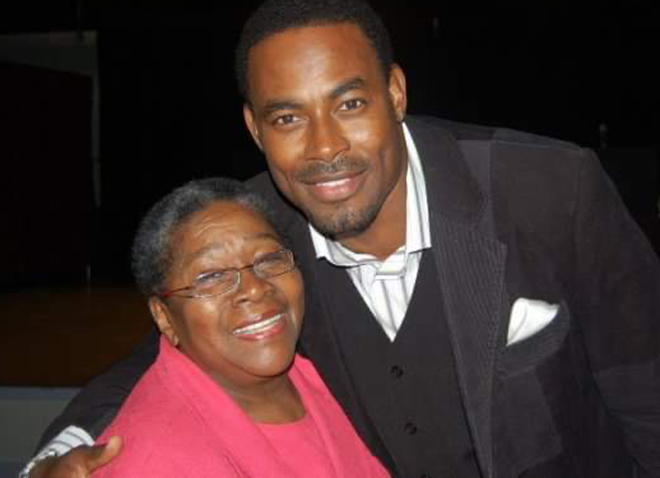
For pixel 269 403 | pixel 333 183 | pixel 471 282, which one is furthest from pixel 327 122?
pixel 269 403

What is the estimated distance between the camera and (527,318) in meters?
1.64

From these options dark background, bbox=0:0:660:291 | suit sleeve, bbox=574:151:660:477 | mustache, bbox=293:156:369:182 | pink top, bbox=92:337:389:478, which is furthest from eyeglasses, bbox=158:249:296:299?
dark background, bbox=0:0:660:291

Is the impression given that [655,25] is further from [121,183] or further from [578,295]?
[578,295]

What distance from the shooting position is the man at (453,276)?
1.61 meters

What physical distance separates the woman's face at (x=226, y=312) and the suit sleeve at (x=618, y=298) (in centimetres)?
70

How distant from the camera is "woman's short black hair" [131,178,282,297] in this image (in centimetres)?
145

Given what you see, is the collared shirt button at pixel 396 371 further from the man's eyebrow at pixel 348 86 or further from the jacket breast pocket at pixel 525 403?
the man's eyebrow at pixel 348 86

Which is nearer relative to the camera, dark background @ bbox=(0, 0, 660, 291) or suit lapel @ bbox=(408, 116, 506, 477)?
suit lapel @ bbox=(408, 116, 506, 477)

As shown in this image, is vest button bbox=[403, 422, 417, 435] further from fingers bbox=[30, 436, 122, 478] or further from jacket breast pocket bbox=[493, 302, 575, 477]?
fingers bbox=[30, 436, 122, 478]

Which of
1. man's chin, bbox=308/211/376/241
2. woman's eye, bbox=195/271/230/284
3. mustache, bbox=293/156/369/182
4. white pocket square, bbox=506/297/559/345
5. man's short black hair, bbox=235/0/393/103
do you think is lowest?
white pocket square, bbox=506/297/559/345

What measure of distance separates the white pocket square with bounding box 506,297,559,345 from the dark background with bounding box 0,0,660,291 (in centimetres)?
Result: 640

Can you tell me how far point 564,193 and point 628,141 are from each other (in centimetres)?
791

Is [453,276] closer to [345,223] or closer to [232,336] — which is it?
[345,223]

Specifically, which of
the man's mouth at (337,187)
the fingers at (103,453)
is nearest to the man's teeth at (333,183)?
the man's mouth at (337,187)
